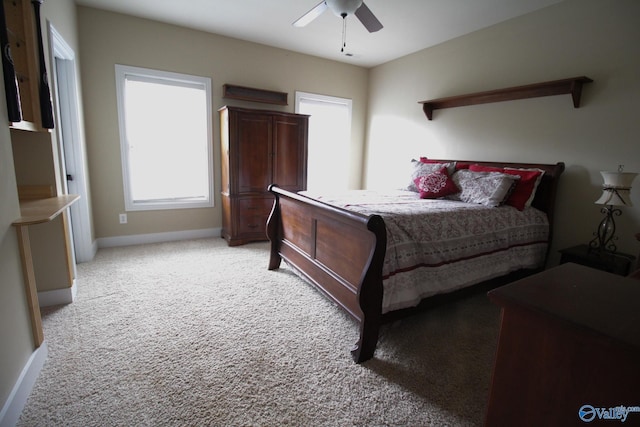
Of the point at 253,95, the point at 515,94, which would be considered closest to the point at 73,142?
the point at 253,95

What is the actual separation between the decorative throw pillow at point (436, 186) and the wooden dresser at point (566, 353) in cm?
226

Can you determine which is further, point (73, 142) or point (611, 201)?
point (73, 142)

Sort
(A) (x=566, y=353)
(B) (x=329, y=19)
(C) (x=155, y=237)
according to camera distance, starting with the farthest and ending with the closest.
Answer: (C) (x=155, y=237) → (B) (x=329, y=19) → (A) (x=566, y=353)

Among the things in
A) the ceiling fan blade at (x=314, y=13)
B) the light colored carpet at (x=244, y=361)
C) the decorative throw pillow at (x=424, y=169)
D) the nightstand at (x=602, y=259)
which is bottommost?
the light colored carpet at (x=244, y=361)

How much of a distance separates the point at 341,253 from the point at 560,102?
8.47 feet

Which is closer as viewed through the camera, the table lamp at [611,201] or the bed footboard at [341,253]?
the bed footboard at [341,253]

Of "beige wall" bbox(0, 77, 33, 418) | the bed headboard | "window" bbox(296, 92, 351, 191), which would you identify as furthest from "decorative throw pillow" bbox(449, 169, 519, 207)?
"beige wall" bbox(0, 77, 33, 418)

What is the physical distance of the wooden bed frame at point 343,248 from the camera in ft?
5.86

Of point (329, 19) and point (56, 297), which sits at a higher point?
point (329, 19)

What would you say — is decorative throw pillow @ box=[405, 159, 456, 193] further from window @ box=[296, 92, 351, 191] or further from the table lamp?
window @ box=[296, 92, 351, 191]

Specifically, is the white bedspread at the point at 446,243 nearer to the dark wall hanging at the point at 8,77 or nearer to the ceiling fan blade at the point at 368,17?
the ceiling fan blade at the point at 368,17

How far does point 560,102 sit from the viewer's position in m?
2.88

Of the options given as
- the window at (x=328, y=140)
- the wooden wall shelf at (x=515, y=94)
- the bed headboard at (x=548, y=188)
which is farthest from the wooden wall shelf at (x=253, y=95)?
the bed headboard at (x=548, y=188)

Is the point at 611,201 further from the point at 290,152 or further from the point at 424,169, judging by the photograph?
the point at 290,152
